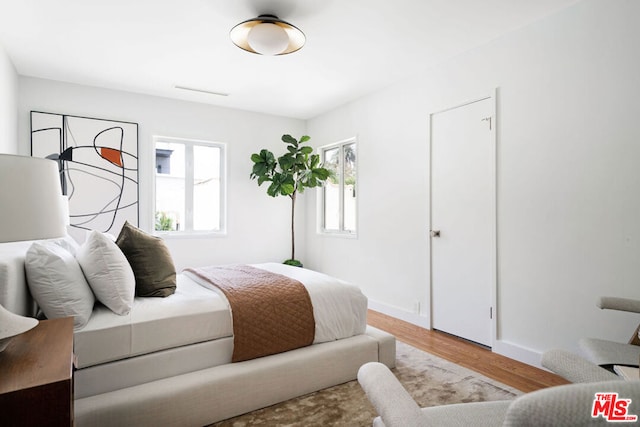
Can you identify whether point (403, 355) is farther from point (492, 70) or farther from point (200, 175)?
point (200, 175)

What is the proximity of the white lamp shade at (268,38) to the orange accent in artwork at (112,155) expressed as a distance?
7.79 ft

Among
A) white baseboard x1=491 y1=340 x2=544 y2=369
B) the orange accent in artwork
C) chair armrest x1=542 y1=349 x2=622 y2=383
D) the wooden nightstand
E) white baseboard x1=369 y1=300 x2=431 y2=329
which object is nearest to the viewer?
the wooden nightstand

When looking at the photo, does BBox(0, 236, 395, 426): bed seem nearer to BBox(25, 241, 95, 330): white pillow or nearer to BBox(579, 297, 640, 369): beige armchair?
BBox(25, 241, 95, 330): white pillow

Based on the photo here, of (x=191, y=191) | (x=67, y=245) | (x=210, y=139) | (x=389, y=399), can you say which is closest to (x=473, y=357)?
(x=389, y=399)

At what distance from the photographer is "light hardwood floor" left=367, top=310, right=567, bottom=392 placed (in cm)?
238

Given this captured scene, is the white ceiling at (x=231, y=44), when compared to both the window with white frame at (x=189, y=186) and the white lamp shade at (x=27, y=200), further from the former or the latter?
the white lamp shade at (x=27, y=200)

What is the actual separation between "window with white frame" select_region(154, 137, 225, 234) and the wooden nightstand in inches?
141

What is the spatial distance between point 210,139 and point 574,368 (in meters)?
4.55

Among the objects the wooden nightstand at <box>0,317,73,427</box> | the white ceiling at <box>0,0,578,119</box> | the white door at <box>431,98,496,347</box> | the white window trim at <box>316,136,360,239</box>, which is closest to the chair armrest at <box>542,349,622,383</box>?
the wooden nightstand at <box>0,317,73,427</box>

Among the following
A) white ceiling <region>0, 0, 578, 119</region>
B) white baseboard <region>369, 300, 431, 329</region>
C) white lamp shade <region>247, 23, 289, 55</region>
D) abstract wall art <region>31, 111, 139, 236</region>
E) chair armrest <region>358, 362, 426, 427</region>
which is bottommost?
white baseboard <region>369, 300, 431, 329</region>

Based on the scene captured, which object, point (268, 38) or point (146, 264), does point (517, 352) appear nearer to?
point (146, 264)

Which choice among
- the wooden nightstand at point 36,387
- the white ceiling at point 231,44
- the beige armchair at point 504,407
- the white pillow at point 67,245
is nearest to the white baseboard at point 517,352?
the beige armchair at point 504,407

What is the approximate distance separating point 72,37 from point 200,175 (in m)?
2.18

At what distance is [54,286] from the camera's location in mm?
1655
